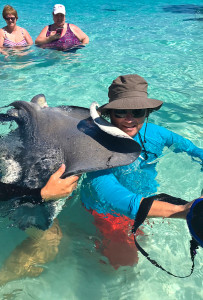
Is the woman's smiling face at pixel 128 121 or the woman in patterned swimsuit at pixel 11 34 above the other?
the woman in patterned swimsuit at pixel 11 34

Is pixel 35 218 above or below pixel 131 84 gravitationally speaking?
below

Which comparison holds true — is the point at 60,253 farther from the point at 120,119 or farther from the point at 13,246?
the point at 120,119

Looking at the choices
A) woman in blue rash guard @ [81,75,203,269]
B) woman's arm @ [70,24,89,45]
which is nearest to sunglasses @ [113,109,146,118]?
woman in blue rash guard @ [81,75,203,269]

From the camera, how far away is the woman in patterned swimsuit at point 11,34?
26.2 feet

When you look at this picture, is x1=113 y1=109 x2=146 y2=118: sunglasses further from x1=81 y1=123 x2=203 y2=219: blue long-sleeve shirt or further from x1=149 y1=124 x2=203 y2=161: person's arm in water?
x1=149 y1=124 x2=203 y2=161: person's arm in water

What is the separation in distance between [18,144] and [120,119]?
3.05 feet

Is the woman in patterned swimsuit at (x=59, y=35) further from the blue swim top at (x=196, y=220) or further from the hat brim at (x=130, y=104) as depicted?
the blue swim top at (x=196, y=220)

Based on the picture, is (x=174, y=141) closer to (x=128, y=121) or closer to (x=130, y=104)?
(x=128, y=121)

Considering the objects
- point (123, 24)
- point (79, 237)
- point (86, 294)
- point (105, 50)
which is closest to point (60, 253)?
point (79, 237)

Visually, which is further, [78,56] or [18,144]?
[78,56]

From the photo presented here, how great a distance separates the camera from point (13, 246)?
2.90 meters

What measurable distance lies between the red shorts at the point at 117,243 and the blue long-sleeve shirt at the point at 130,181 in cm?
30

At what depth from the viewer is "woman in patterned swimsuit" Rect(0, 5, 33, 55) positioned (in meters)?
7.98

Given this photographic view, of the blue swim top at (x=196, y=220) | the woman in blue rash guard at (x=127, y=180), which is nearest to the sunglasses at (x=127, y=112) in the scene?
the woman in blue rash guard at (x=127, y=180)
